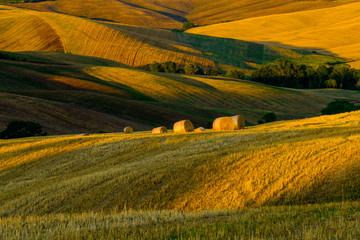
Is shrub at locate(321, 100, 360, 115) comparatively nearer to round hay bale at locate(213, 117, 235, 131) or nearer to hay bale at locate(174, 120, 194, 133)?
round hay bale at locate(213, 117, 235, 131)

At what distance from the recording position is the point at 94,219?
10789mm

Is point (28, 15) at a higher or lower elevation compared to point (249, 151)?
higher

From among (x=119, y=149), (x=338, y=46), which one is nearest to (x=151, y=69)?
(x=338, y=46)

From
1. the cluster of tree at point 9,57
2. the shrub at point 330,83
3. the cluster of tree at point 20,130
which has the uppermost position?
the cluster of tree at point 9,57

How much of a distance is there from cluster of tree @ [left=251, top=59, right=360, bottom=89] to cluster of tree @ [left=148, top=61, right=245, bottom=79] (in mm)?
5788

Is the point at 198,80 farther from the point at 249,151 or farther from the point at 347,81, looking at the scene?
the point at 249,151

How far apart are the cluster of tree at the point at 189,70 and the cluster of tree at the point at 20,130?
231ft

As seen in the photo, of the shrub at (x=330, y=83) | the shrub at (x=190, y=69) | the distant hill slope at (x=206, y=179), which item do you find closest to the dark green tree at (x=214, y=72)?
the shrub at (x=190, y=69)

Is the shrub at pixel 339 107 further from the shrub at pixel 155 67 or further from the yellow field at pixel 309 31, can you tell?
the yellow field at pixel 309 31

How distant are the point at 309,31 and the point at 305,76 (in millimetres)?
57416

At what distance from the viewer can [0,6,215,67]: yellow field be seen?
117250 millimetres

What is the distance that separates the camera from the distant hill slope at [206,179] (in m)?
14.6

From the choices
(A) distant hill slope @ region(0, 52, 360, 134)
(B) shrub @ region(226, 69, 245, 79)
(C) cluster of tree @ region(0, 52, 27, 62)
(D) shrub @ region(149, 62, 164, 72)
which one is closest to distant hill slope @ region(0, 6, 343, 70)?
(D) shrub @ region(149, 62, 164, 72)

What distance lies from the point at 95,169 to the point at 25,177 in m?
3.54
